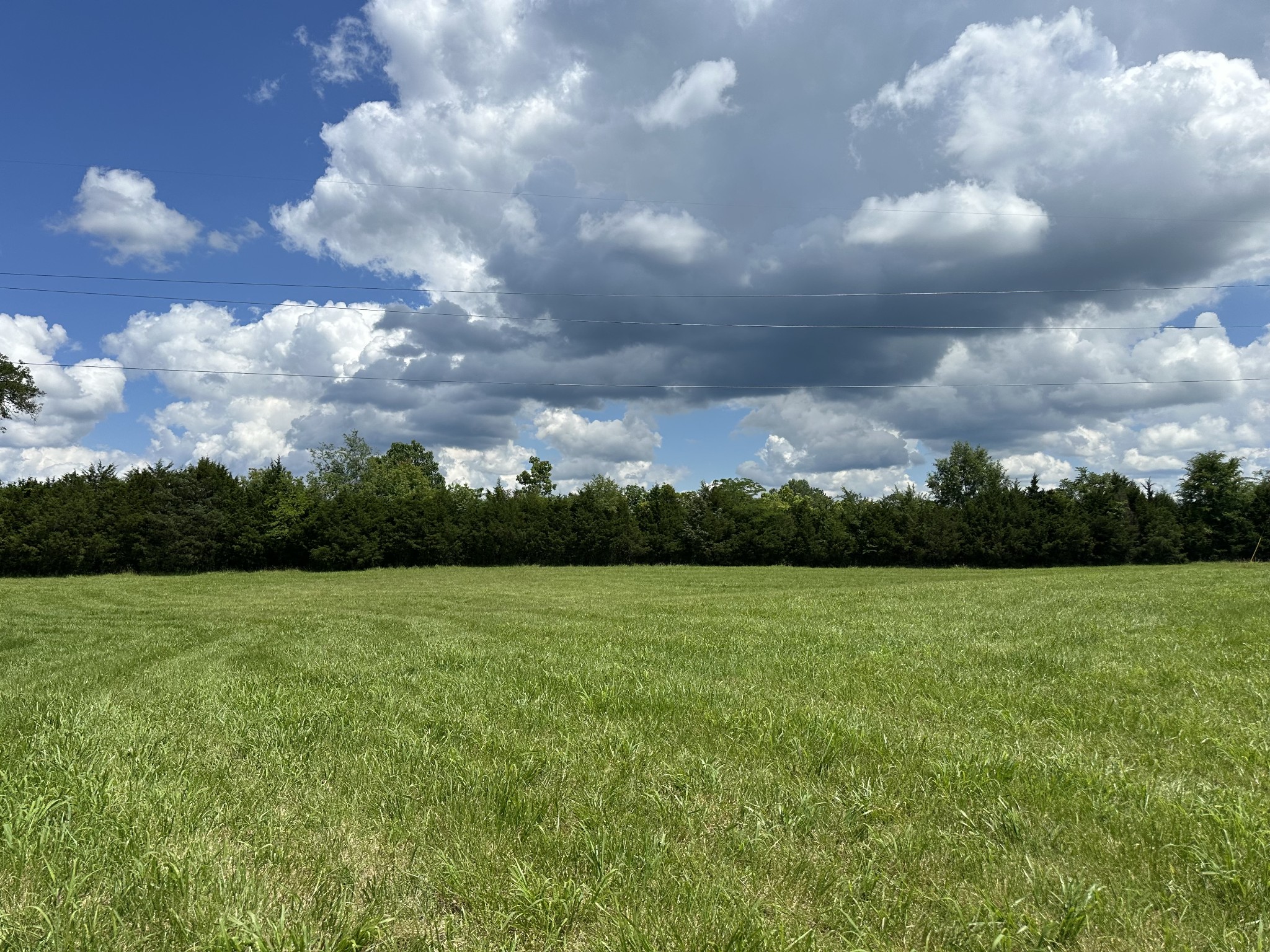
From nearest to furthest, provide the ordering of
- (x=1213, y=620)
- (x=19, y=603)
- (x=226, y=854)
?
(x=226, y=854), (x=1213, y=620), (x=19, y=603)

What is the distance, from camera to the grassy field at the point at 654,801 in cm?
314

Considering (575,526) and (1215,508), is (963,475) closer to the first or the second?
(1215,508)

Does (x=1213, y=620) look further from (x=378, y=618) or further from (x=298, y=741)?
(x=378, y=618)

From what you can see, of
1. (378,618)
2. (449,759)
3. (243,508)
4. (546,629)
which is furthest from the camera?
(243,508)

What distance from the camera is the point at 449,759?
5320 millimetres

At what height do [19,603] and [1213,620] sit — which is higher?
[1213,620]

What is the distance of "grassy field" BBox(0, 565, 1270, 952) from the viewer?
3.14 m

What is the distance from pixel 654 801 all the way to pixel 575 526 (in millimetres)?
60975

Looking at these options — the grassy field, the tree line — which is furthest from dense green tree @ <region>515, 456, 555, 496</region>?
the grassy field

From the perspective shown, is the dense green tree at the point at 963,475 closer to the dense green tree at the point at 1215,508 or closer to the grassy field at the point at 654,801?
the dense green tree at the point at 1215,508

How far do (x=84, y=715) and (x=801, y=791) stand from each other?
275 inches

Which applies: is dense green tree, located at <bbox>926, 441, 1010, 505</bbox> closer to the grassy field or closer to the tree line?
the tree line

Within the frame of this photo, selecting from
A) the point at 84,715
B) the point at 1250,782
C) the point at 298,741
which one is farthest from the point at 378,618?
the point at 1250,782

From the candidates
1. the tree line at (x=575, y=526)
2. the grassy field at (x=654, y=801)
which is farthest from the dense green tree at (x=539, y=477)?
the grassy field at (x=654, y=801)
